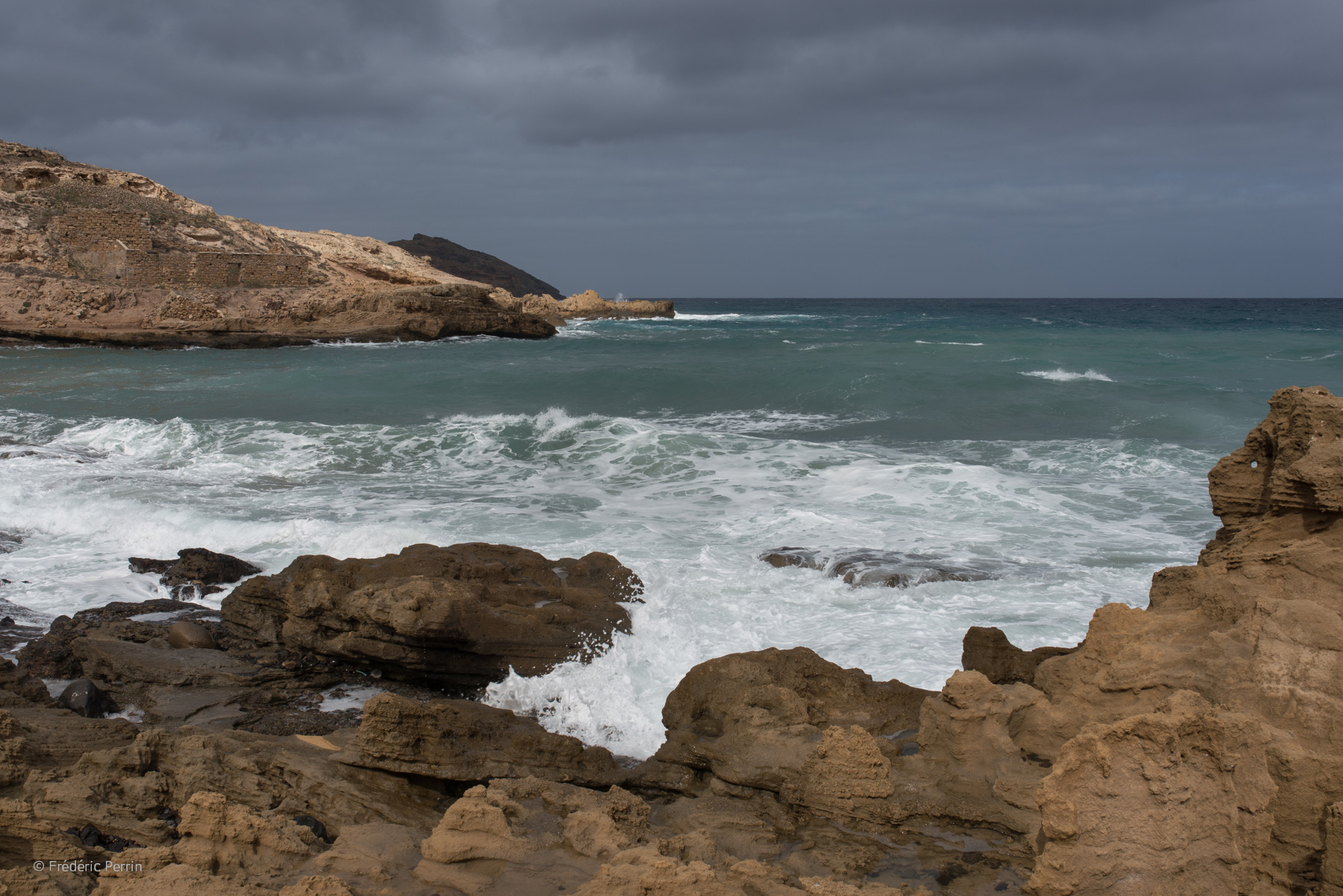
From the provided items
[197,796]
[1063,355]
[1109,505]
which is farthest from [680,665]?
[1063,355]

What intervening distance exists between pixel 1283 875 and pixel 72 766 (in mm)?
4010

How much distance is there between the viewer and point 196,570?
6.64 m

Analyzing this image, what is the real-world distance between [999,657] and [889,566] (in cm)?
267

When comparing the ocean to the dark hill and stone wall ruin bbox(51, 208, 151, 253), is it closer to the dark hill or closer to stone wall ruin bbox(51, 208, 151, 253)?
stone wall ruin bbox(51, 208, 151, 253)

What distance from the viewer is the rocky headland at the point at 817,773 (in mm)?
2205

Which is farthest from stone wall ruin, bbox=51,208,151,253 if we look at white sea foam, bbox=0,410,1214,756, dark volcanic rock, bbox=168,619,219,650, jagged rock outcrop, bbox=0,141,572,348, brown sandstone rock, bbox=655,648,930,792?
brown sandstone rock, bbox=655,648,930,792

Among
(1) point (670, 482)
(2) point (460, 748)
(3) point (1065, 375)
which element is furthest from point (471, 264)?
(2) point (460, 748)

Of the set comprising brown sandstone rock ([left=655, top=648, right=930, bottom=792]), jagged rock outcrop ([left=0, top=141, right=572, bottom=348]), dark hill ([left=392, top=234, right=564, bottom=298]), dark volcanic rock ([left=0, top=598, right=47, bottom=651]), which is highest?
dark hill ([left=392, top=234, right=564, bottom=298])

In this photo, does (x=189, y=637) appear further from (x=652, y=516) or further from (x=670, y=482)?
(x=670, y=482)

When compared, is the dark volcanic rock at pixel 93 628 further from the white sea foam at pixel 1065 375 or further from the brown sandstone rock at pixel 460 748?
the white sea foam at pixel 1065 375

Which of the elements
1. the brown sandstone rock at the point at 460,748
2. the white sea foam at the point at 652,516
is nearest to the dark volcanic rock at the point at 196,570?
the white sea foam at the point at 652,516

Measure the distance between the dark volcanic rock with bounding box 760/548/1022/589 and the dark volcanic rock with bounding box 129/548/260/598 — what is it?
433 cm

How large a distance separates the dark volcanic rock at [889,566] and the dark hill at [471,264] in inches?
2734

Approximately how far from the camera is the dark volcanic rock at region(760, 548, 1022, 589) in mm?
6484
